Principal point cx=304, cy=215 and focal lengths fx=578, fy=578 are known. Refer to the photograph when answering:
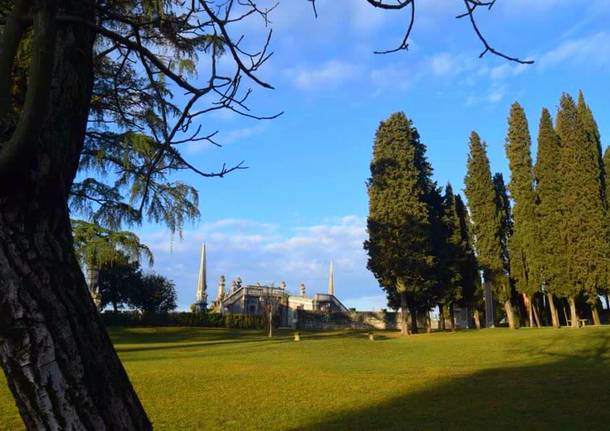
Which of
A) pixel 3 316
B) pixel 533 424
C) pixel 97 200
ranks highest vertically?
pixel 97 200

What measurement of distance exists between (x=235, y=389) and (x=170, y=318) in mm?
40843

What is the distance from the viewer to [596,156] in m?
37.0

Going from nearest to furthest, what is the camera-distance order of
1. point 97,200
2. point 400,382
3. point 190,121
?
point 190,121 → point 400,382 → point 97,200

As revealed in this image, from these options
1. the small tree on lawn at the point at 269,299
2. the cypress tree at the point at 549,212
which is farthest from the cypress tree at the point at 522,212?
the small tree on lawn at the point at 269,299

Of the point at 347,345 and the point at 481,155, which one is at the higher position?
the point at 481,155

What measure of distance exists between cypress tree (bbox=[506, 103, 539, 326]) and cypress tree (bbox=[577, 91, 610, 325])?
11.3 ft

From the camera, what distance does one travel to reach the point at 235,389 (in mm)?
10727

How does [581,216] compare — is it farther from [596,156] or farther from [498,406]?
[498,406]

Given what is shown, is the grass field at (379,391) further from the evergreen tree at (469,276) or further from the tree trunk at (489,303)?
the evergreen tree at (469,276)

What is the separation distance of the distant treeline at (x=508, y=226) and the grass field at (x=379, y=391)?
17.1 meters

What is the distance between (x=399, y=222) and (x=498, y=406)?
2751 cm

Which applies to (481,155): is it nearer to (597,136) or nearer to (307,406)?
(597,136)

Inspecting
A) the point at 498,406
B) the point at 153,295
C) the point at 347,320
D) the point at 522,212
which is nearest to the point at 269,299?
the point at 347,320

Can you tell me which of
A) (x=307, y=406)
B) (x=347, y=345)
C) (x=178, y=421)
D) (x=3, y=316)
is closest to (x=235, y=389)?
(x=307, y=406)
